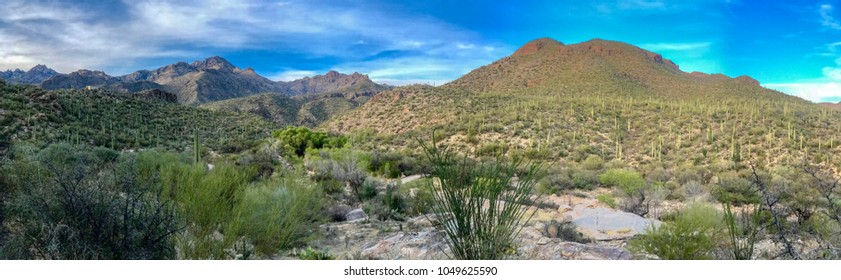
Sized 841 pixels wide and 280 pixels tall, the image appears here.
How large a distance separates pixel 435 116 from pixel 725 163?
5.08 metres

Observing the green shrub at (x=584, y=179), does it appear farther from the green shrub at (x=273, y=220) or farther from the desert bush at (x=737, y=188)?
the green shrub at (x=273, y=220)

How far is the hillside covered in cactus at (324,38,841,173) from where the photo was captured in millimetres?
5715

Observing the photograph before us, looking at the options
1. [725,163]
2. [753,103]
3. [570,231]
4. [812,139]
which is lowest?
[570,231]

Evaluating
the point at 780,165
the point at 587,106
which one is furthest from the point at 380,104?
the point at 780,165

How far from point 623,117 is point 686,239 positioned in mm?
5018

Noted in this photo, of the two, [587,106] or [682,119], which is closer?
[682,119]

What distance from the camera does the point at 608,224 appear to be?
253 inches

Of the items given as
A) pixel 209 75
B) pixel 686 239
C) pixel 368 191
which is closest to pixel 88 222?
pixel 686 239

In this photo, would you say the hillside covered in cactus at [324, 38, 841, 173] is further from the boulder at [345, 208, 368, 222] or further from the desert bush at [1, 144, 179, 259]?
the desert bush at [1, 144, 179, 259]

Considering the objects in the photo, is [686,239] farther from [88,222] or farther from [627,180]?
[627,180]

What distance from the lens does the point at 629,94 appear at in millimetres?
9898

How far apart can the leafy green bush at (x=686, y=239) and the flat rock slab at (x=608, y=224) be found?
708 mm

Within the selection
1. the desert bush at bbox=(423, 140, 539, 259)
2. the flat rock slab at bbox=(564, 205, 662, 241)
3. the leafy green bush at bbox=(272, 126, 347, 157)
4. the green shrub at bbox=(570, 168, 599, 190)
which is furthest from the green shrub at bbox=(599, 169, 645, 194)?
the leafy green bush at bbox=(272, 126, 347, 157)

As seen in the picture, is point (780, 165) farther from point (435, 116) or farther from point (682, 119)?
point (435, 116)
